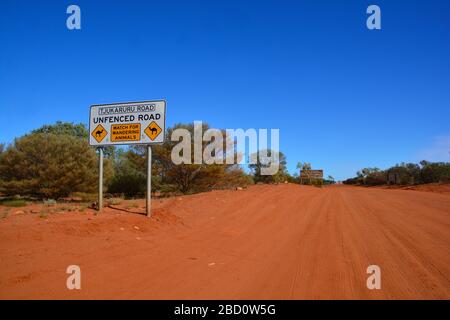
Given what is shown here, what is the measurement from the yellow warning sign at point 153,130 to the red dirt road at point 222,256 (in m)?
2.46

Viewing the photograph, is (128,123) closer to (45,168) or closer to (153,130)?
(153,130)

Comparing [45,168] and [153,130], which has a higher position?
[153,130]

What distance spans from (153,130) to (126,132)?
39.3 inches

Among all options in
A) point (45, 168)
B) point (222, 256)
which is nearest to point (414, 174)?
point (45, 168)

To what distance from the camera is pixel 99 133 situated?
12453 mm

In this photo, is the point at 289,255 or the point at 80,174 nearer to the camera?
the point at 289,255

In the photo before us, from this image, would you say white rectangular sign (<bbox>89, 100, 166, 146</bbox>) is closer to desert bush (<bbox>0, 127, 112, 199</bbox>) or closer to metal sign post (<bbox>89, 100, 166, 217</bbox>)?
metal sign post (<bbox>89, 100, 166, 217</bbox>)

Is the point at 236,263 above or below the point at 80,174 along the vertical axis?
below

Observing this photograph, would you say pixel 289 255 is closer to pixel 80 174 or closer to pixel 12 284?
pixel 12 284

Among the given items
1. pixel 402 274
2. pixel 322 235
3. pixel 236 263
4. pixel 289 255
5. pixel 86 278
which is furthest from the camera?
pixel 322 235

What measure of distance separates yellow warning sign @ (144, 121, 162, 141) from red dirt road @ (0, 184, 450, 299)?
2456mm

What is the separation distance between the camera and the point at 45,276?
552cm
